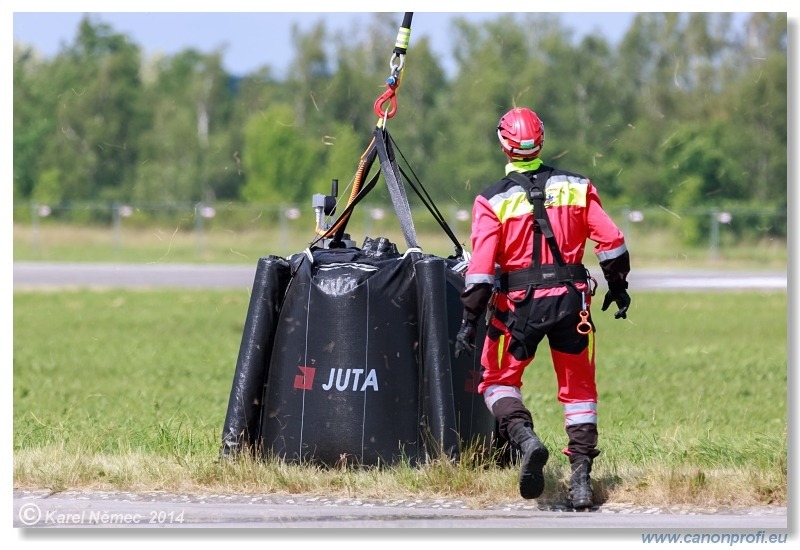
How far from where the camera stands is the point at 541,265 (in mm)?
7211

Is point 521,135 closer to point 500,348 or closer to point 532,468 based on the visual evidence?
point 500,348

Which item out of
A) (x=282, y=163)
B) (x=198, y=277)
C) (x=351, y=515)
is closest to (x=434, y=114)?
(x=282, y=163)

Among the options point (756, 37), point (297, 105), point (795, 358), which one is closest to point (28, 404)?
point (795, 358)

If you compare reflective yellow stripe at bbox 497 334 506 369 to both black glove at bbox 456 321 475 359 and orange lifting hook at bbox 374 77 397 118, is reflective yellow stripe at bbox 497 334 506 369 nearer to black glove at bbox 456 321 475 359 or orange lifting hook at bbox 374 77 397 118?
black glove at bbox 456 321 475 359

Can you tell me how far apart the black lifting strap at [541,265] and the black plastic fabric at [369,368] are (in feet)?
1.96

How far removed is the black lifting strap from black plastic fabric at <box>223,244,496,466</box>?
0.60 m

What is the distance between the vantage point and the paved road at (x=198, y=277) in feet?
96.3

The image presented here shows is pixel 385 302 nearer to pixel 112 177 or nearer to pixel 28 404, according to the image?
pixel 28 404

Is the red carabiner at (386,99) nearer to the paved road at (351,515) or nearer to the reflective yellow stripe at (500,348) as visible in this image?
the reflective yellow stripe at (500,348)

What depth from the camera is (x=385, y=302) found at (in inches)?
301

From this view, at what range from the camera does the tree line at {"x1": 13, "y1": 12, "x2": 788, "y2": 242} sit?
143ft

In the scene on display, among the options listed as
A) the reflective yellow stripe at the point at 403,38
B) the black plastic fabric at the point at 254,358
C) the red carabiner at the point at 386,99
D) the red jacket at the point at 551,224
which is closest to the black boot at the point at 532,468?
the red jacket at the point at 551,224
